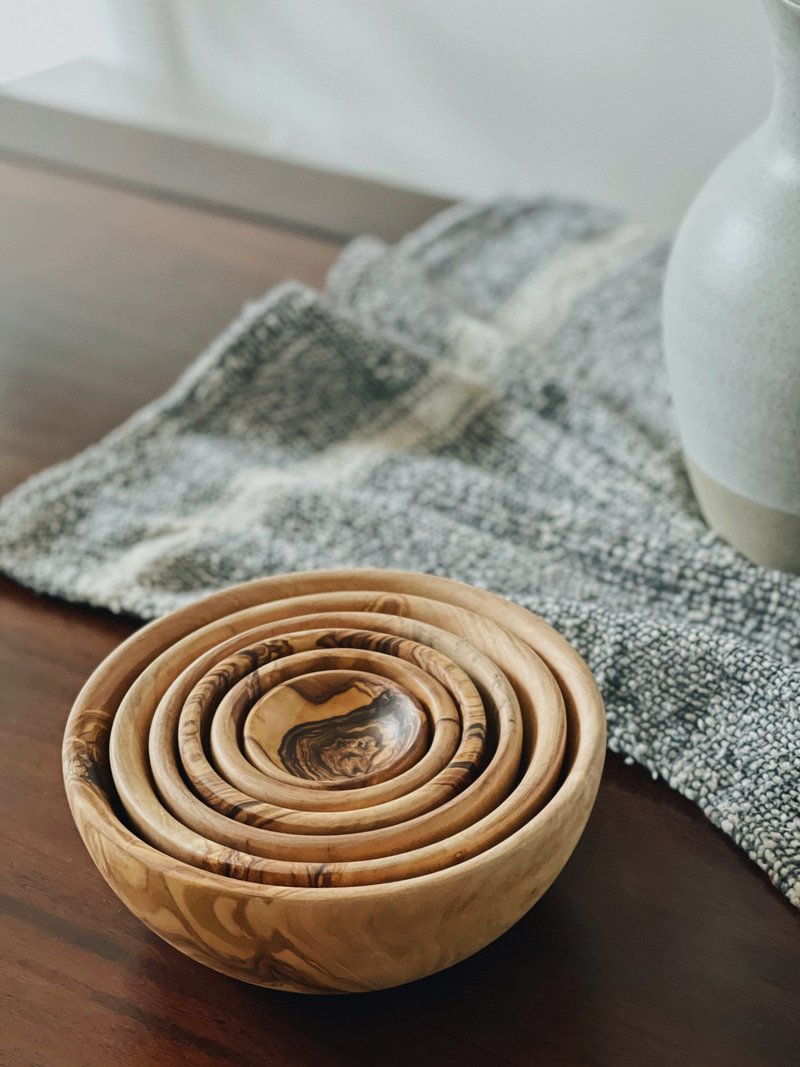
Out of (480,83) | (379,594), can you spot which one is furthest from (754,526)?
(480,83)

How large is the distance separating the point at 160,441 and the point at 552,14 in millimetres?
865

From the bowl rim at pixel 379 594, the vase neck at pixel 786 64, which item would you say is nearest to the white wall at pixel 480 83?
the vase neck at pixel 786 64

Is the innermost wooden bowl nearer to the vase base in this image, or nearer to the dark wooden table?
the dark wooden table

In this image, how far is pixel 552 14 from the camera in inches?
49.6

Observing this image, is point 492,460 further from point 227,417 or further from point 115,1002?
point 115,1002

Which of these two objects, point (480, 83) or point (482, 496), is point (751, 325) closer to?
point (482, 496)

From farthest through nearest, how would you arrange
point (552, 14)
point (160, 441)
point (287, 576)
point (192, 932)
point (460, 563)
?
point (552, 14), point (160, 441), point (460, 563), point (287, 576), point (192, 932)

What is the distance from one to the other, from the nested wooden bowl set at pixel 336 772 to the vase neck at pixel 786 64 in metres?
0.21

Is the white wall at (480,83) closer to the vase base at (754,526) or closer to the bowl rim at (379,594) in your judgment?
the vase base at (754,526)

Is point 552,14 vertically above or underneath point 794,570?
above

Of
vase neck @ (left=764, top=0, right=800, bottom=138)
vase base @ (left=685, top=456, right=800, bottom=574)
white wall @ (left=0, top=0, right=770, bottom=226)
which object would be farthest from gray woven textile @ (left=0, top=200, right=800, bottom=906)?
white wall @ (left=0, top=0, right=770, bottom=226)

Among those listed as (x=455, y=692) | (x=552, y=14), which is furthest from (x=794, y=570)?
(x=552, y=14)

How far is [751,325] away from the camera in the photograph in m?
0.44

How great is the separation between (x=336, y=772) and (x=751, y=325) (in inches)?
9.2
